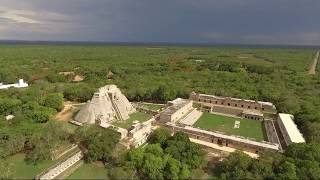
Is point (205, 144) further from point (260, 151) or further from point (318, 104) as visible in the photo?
point (318, 104)

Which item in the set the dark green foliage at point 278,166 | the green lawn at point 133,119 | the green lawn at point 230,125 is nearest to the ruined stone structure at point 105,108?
the green lawn at point 133,119

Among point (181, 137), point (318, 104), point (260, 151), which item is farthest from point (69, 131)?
point (318, 104)

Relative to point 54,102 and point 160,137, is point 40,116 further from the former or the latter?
point 160,137

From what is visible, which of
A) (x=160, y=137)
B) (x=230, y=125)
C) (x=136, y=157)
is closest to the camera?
(x=136, y=157)

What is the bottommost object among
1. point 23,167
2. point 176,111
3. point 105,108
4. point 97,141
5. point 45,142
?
point 23,167

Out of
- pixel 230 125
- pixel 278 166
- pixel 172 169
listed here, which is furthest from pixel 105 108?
pixel 278 166

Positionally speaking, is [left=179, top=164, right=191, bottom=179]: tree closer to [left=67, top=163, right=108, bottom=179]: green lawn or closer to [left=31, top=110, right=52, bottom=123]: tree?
[left=67, top=163, right=108, bottom=179]: green lawn
